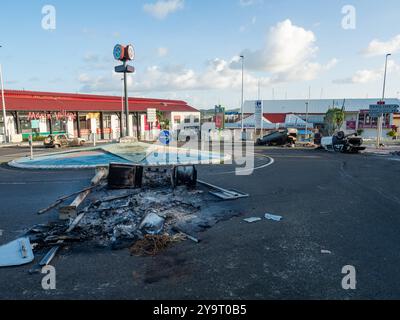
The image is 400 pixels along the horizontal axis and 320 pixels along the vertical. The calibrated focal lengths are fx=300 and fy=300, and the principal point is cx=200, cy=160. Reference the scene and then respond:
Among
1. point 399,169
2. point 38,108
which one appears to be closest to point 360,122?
point 399,169

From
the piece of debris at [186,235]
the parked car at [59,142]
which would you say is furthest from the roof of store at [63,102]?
the piece of debris at [186,235]

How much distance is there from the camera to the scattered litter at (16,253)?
17.5 feet

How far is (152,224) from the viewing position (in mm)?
7012

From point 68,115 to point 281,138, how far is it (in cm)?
2686

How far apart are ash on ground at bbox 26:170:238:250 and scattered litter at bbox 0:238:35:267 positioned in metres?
0.32

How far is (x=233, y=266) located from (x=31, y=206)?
22.5 feet

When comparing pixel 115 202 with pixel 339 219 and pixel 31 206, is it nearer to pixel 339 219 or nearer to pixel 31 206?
pixel 31 206

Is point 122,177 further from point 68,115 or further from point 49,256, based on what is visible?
point 68,115

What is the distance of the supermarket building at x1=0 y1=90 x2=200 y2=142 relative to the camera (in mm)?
34281

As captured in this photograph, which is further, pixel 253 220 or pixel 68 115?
pixel 68 115

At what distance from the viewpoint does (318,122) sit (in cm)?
6519

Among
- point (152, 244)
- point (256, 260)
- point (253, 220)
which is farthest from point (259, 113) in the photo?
point (256, 260)

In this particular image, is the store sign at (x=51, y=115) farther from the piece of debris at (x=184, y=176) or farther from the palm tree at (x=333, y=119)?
the palm tree at (x=333, y=119)
